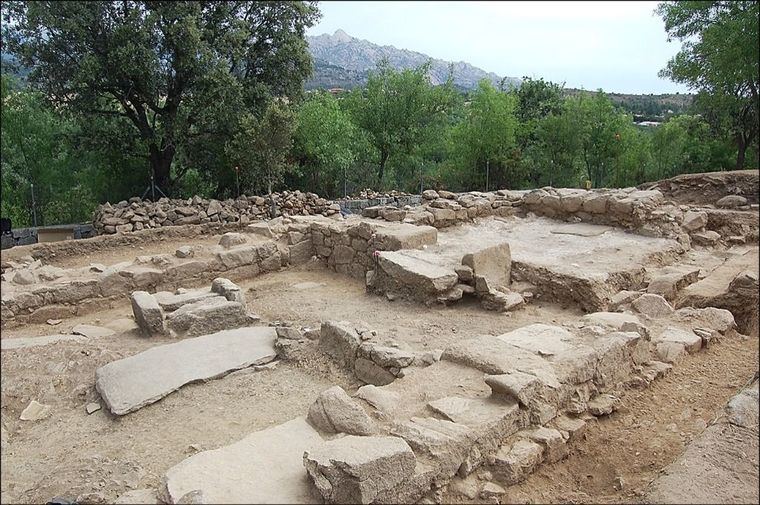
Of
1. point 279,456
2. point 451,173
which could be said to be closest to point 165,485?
point 279,456

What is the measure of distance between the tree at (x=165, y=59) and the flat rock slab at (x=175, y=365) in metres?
9.57

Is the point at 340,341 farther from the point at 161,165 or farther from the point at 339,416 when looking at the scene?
the point at 161,165

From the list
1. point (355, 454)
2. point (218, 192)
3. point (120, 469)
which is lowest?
point (120, 469)

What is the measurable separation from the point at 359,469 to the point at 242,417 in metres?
2.03

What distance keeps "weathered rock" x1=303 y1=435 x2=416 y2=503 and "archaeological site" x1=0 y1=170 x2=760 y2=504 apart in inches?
→ 0.4

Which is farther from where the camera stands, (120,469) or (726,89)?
(726,89)

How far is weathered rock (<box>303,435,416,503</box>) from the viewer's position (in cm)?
281

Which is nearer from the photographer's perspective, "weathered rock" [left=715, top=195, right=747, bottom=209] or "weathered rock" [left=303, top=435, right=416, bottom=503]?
"weathered rock" [left=303, top=435, right=416, bottom=503]

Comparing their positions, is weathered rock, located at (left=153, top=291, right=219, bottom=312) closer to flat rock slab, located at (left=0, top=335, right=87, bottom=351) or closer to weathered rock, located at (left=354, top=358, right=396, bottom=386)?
flat rock slab, located at (left=0, top=335, right=87, bottom=351)

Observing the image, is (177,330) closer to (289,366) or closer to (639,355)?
(289,366)

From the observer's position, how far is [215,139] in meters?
14.7

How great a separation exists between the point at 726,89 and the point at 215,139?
38.5 feet

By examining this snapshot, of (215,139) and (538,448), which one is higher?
(215,139)

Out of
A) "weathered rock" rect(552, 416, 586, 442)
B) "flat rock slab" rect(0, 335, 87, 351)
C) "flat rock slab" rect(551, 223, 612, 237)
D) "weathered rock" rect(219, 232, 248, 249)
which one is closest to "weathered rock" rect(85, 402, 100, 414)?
"flat rock slab" rect(0, 335, 87, 351)
